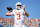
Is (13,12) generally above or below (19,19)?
above

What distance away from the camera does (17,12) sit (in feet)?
5.17

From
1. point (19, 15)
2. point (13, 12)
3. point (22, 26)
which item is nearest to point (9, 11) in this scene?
point (13, 12)

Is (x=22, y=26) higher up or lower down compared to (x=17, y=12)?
lower down

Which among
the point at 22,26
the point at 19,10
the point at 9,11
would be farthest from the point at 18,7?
the point at 22,26

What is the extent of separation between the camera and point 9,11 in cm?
162

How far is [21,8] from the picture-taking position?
5.20ft

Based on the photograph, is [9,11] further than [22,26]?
Yes

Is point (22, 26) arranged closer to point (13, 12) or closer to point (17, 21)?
point (17, 21)

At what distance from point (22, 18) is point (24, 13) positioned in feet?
0.28

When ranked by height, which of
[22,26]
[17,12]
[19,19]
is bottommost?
[22,26]

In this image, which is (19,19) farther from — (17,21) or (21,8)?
(21,8)

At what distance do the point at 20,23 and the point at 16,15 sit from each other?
0.49ft

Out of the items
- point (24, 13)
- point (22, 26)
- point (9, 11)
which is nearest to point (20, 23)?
point (22, 26)

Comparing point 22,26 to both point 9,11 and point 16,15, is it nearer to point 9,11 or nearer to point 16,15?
point 16,15
